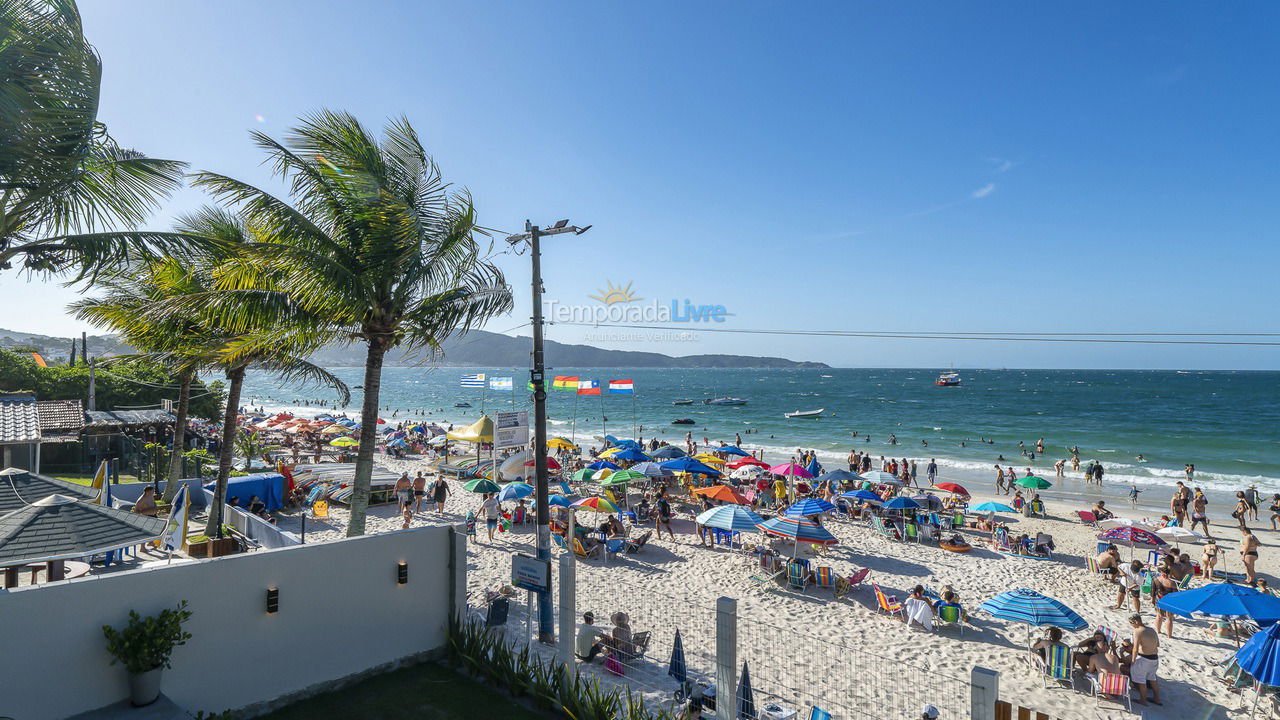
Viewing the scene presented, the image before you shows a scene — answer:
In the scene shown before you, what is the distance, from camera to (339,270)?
7.97 meters

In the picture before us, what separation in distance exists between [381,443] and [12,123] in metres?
36.3

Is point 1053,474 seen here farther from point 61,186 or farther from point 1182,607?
point 61,186

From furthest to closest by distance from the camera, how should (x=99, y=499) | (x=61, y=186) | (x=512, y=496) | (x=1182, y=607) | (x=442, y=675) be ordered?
(x=512, y=496) < (x=99, y=499) < (x=1182, y=607) < (x=442, y=675) < (x=61, y=186)

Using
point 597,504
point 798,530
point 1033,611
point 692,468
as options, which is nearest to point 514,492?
point 597,504

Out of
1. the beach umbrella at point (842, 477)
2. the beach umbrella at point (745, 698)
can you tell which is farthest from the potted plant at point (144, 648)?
the beach umbrella at point (842, 477)

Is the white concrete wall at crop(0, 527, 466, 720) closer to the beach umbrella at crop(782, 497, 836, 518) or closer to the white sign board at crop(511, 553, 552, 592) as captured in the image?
the white sign board at crop(511, 553, 552, 592)

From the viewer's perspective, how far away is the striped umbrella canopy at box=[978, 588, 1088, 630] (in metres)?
8.58

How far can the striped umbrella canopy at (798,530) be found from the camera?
41.3 feet

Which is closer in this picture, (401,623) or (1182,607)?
(401,623)

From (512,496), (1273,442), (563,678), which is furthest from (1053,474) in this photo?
(563,678)

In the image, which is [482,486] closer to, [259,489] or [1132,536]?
[259,489]

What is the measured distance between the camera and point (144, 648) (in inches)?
227

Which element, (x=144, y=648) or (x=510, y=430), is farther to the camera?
(x=510, y=430)

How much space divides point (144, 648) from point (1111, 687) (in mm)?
11196
